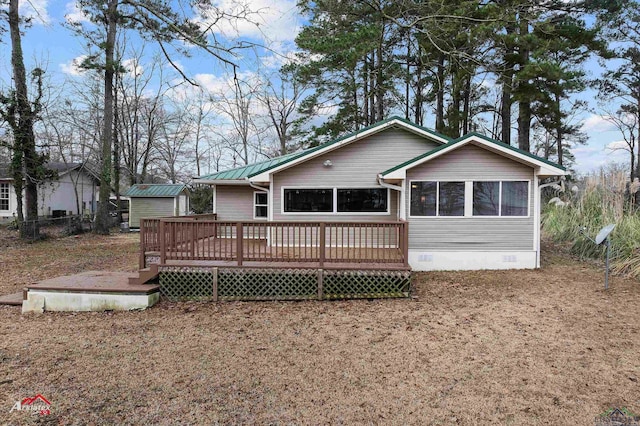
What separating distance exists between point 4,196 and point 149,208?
9567mm

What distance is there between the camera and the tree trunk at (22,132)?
13508 millimetres

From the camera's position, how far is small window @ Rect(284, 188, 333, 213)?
9.62 m

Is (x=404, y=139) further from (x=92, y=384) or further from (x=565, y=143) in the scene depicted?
(x=565, y=143)

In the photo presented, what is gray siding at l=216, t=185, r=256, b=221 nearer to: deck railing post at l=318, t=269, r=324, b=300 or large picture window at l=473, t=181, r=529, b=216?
deck railing post at l=318, t=269, r=324, b=300

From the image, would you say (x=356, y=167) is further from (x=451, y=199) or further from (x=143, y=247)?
(x=143, y=247)

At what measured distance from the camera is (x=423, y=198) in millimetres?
8594

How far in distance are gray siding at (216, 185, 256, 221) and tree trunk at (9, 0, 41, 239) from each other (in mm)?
7840

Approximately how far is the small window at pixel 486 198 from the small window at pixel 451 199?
32 centimetres

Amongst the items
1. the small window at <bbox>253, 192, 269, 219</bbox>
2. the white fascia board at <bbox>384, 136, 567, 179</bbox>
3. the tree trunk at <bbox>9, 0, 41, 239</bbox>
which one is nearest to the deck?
the white fascia board at <bbox>384, 136, 567, 179</bbox>

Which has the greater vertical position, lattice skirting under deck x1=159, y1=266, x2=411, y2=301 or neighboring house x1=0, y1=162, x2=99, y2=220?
neighboring house x1=0, y1=162, x2=99, y2=220

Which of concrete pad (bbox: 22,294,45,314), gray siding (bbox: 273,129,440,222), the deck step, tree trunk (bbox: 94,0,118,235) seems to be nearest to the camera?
concrete pad (bbox: 22,294,45,314)

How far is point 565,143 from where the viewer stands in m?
27.3

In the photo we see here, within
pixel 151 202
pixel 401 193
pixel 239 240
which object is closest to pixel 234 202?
pixel 239 240

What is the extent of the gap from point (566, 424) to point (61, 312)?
7.16 metres
